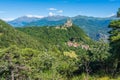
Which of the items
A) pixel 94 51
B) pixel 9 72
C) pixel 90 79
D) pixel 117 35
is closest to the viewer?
pixel 90 79

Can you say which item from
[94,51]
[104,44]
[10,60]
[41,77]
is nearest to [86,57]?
[94,51]

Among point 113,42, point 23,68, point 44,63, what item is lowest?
point 44,63

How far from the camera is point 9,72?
192 feet

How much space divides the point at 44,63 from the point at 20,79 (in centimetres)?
2438

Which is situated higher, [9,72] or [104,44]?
[104,44]

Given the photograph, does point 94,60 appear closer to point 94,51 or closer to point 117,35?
point 94,51

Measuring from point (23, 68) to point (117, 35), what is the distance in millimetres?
20752

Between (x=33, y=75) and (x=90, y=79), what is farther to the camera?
(x=33, y=75)

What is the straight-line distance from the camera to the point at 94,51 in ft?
235

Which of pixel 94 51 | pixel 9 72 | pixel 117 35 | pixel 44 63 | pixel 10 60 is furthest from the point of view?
pixel 44 63

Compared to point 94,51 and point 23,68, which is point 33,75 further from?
point 94,51

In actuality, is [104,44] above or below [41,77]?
above

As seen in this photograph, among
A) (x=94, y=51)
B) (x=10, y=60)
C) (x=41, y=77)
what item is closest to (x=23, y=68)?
(x=10, y=60)

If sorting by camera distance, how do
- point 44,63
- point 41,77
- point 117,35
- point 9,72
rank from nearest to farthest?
point 117,35 → point 9,72 → point 41,77 → point 44,63
